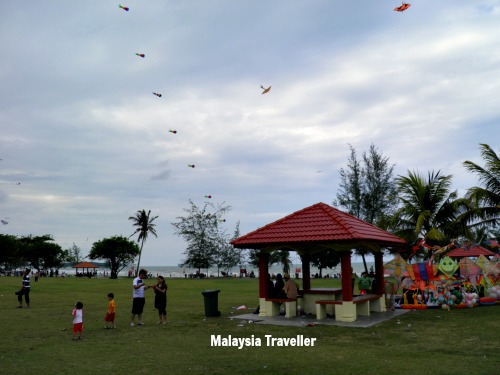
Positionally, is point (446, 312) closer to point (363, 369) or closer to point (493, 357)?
point (493, 357)

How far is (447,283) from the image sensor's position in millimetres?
18375

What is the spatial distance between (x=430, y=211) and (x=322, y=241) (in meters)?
12.4

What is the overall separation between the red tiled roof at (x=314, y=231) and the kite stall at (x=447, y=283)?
1.78 metres

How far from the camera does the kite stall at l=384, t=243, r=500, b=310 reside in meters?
18.2

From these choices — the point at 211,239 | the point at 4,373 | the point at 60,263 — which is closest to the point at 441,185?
the point at 4,373

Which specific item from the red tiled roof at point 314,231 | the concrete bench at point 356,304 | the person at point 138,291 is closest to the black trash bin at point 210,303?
the red tiled roof at point 314,231

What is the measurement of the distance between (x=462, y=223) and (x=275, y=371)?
19.0 meters

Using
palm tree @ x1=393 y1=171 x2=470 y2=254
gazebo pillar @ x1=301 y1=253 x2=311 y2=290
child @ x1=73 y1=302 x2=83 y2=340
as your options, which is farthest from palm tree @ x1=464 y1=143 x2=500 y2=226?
child @ x1=73 y1=302 x2=83 y2=340

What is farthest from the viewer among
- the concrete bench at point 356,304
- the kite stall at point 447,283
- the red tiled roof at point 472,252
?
the red tiled roof at point 472,252

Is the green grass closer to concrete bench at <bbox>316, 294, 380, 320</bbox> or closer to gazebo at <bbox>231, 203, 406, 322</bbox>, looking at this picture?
concrete bench at <bbox>316, 294, 380, 320</bbox>

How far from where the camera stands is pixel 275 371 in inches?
325

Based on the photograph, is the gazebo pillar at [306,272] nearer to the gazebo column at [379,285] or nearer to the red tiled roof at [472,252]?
the gazebo column at [379,285]

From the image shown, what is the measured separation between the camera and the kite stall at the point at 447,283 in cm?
1825

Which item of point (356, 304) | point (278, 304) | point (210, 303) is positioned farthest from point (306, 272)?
point (210, 303)
